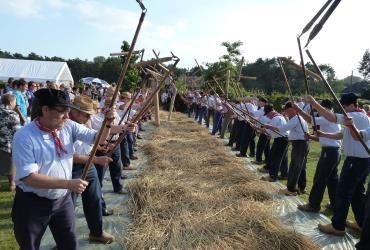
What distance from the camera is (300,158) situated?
24.2ft

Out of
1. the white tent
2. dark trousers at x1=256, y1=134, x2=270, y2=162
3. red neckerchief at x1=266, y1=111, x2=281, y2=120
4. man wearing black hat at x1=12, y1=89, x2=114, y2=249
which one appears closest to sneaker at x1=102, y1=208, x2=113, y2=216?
man wearing black hat at x1=12, y1=89, x2=114, y2=249

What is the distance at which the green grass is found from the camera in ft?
15.2

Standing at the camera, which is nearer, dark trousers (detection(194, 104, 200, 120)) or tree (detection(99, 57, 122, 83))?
dark trousers (detection(194, 104, 200, 120))

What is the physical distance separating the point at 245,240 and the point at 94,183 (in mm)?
1971

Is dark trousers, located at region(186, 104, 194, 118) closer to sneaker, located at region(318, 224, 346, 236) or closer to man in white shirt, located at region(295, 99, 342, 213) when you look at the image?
man in white shirt, located at region(295, 99, 342, 213)

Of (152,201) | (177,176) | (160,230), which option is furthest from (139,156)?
(160,230)

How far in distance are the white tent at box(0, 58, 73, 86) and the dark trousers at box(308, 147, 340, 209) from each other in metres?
28.7

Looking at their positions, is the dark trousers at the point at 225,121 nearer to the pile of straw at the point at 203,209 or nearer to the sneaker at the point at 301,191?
the pile of straw at the point at 203,209

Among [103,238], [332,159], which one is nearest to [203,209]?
[103,238]

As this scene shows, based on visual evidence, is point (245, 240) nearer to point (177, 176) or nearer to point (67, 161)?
point (67, 161)

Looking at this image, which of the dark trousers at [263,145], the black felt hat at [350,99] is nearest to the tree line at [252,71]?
the dark trousers at [263,145]

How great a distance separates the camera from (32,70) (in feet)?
108

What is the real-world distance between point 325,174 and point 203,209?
6.99ft

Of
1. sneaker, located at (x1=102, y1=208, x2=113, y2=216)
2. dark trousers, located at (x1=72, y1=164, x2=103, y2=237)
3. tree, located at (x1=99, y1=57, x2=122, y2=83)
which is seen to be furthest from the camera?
tree, located at (x1=99, y1=57, x2=122, y2=83)
